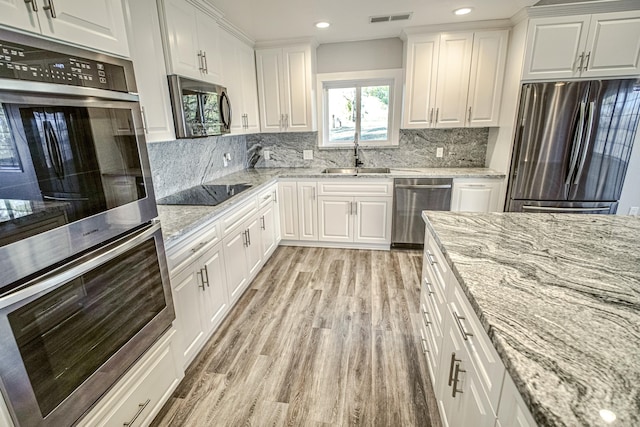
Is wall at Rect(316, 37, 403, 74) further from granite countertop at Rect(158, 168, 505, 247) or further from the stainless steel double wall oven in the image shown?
the stainless steel double wall oven

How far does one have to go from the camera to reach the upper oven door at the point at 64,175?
85 cm

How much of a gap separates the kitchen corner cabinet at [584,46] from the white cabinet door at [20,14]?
3.45m

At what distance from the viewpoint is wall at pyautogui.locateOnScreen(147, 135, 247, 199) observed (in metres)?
2.44

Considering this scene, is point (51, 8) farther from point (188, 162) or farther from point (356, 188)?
point (356, 188)

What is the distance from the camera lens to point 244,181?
124 inches

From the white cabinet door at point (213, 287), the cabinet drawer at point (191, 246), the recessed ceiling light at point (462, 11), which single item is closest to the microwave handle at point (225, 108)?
the cabinet drawer at point (191, 246)

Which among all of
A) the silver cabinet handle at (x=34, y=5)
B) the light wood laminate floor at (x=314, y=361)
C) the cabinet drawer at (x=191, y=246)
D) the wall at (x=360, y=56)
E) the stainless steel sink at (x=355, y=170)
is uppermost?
the wall at (x=360, y=56)

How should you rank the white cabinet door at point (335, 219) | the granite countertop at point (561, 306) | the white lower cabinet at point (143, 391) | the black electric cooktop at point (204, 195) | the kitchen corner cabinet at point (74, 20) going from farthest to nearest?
the white cabinet door at point (335, 219), the black electric cooktop at point (204, 195), the white lower cabinet at point (143, 391), the kitchen corner cabinet at point (74, 20), the granite countertop at point (561, 306)

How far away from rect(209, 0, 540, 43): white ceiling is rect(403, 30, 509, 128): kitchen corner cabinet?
0.65ft

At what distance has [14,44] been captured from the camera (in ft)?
2.82

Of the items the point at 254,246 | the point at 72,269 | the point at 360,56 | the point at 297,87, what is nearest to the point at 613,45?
the point at 360,56

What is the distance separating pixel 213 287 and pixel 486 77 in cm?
339

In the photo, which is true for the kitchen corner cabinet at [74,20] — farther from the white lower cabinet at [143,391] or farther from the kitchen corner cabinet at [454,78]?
the kitchen corner cabinet at [454,78]

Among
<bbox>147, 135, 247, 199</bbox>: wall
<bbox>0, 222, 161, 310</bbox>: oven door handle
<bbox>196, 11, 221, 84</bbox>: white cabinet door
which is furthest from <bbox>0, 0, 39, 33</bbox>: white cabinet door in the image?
<bbox>196, 11, 221, 84</bbox>: white cabinet door
